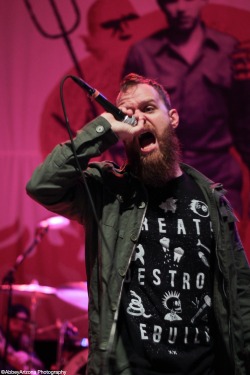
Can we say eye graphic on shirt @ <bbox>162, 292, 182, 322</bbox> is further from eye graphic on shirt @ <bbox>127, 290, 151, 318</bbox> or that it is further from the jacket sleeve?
the jacket sleeve

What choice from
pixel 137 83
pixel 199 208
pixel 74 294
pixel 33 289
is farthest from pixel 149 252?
pixel 33 289

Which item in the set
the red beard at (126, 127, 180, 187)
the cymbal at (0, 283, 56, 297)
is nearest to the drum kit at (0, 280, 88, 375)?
the cymbal at (0, 283, 56, 297)

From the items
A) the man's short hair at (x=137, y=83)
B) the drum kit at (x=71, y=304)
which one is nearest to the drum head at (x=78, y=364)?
the drum kit at (x=71, y=304)

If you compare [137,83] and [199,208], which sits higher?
[137,83]

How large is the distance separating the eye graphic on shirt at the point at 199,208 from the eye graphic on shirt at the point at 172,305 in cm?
34

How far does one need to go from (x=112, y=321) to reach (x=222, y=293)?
425mm

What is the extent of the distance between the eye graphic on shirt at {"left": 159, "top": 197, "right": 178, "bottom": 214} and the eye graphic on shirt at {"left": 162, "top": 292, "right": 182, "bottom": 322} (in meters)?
0.32

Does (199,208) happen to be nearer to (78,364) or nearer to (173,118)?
(173,118)

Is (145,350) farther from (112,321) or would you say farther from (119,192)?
(119,192)

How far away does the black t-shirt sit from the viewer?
161cm

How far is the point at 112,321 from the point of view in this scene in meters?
1.60

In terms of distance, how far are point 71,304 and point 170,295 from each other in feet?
5.63

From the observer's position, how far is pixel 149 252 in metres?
1.73

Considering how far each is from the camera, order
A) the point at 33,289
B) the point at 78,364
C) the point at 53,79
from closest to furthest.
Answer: the point at 78,364 → the point at 33,289 → the point at 53,79
